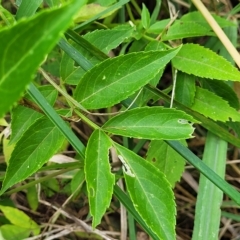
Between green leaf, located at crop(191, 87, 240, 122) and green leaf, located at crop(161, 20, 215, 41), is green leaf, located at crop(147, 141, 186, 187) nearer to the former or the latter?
green leaf, located at crop(191, 87, 240, 122)

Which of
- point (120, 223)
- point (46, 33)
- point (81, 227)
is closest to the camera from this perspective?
point (46, 33)

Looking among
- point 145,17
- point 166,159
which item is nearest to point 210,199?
point 166,159

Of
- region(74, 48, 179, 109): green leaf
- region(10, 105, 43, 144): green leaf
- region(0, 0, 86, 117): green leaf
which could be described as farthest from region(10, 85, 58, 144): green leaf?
region(0, 0, 86, 117): green leaf

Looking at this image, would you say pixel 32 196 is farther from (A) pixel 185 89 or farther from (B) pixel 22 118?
(A) pixel 185 89

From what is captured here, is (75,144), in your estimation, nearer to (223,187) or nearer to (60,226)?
(223,187)

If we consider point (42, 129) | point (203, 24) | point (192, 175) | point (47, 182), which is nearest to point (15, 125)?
point (42, 129)

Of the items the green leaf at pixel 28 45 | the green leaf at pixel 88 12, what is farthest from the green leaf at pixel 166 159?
the green leaf at pixel 28 45
